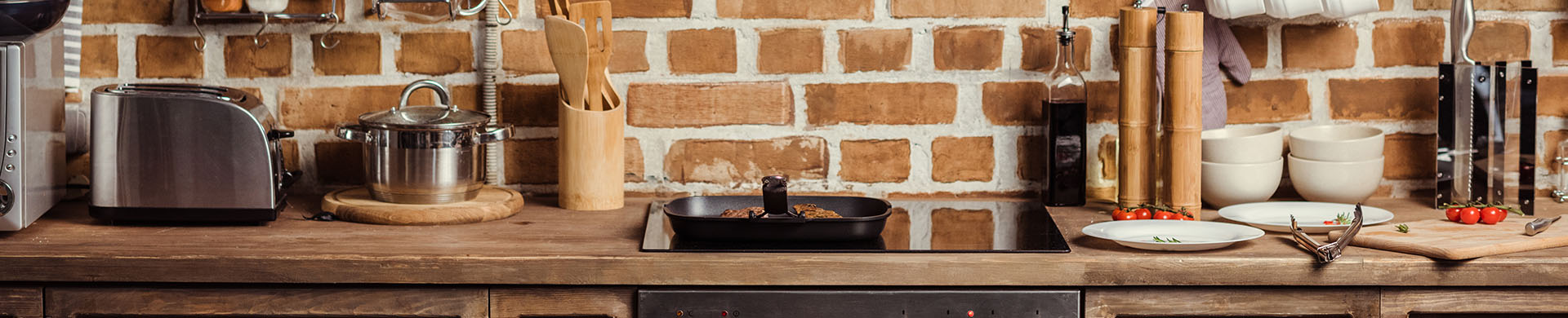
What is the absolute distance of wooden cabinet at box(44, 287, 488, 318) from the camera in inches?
54.4

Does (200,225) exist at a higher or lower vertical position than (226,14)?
lower

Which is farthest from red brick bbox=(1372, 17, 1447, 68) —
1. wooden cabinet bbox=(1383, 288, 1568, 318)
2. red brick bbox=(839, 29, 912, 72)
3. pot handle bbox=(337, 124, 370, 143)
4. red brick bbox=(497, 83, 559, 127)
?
pot handle bbox=(337, 124, 370, 143)

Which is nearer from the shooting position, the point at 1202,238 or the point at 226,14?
the point at 1202,238

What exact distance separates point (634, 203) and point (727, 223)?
15.4 inches

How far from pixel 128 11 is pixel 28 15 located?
0.36m

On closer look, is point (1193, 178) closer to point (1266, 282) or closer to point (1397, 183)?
point (1266, 282)

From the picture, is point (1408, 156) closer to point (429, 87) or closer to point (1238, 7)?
point (1238, 7)

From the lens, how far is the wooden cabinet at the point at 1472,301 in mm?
1371

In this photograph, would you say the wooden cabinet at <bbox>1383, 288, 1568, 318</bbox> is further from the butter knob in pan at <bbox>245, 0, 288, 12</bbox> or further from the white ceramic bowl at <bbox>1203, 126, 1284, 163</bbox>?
the butter knob in pan at <bbox>245, 0, 288, 12</bbox>

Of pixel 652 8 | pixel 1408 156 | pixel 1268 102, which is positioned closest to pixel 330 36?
pixel 652 8

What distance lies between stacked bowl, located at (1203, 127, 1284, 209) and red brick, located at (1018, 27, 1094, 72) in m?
0.23

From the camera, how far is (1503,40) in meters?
1.86

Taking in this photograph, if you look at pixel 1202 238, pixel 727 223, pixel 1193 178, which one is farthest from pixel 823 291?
pixel 1193 178

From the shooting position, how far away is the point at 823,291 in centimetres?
136
